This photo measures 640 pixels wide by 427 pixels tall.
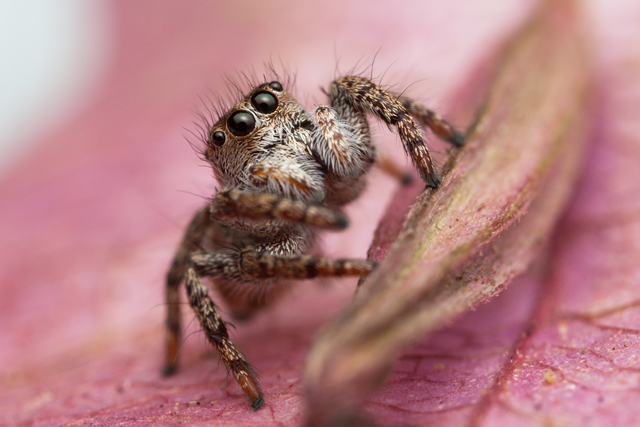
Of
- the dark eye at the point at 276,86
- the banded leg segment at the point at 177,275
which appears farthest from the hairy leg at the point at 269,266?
the dark eye at the point at 276,86

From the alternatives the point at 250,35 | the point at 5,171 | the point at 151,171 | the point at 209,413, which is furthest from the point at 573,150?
the point at 5,171

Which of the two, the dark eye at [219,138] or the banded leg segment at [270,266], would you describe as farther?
the dark eye at [219,138]

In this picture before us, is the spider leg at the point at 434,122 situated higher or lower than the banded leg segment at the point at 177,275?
higher

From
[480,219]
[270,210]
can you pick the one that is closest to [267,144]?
[270,210]

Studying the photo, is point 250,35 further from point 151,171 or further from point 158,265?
point 158,265

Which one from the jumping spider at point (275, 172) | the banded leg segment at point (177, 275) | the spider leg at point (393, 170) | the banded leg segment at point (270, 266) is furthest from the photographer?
the spider leg at point (393, 170)

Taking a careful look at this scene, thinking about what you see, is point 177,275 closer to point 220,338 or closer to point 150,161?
point 220,338

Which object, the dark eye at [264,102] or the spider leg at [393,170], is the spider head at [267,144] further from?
the spider leg at [393,170]
